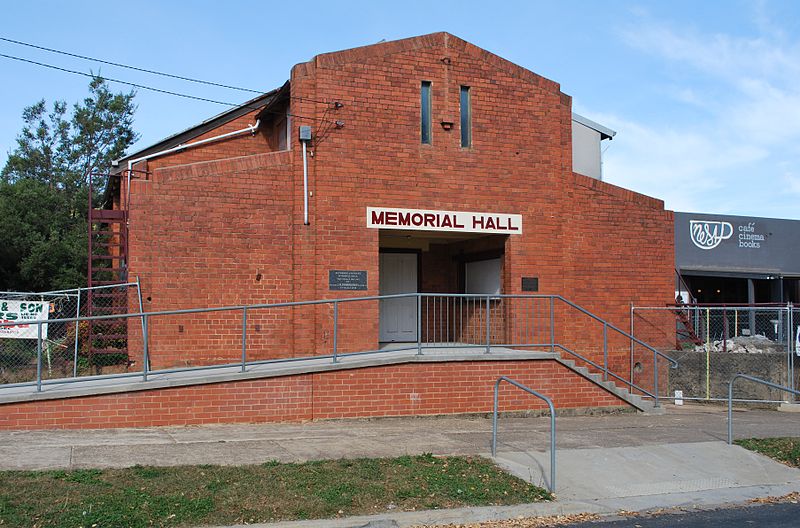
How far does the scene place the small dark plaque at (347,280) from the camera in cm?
1462

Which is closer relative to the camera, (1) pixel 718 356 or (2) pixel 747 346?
(1) pixel 718 356

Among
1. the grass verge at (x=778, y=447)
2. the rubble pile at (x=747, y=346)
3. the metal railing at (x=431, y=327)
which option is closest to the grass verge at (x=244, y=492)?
the metal railing at (x=431, y=327)

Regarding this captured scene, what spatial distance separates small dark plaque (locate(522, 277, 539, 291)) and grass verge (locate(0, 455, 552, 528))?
22.9 feet

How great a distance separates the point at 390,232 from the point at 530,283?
9.95 feet

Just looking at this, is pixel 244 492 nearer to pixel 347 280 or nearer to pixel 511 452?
pixel 511 452

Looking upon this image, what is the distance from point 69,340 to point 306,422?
6774mm

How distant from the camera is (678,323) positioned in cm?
1920

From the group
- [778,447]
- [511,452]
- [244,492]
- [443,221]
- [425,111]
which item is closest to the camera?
[244,492]

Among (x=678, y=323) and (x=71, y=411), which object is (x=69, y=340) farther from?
(x=678, y=323)

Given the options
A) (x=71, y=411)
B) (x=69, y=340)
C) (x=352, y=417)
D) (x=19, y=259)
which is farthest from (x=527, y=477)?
(x=19, y=259)

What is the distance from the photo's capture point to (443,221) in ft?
50.6

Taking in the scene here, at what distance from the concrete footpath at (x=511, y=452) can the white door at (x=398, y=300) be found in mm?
4231

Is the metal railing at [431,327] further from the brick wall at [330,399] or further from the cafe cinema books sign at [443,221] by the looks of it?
the cafe cinema books sign at [443,221]

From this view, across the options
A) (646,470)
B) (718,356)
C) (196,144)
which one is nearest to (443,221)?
(196,144)
